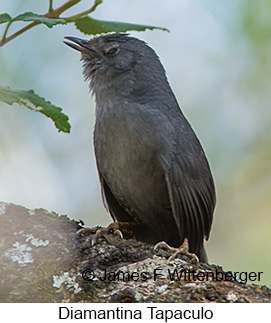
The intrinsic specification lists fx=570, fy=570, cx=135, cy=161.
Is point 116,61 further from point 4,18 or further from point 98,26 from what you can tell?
point 4,18

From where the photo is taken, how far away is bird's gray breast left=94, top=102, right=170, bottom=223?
3.39 meters

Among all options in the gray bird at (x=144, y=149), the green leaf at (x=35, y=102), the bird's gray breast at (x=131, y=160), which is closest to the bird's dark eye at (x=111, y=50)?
the gray bird at (x=144, y=149)

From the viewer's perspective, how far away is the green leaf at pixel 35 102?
6.57ft

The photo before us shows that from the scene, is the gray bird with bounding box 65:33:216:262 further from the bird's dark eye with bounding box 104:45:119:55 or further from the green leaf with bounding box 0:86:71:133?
the green leaf with bounding box 0:86:71:133

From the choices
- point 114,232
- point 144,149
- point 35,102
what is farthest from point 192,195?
point 35,102

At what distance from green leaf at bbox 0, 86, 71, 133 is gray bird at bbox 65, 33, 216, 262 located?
1.13m

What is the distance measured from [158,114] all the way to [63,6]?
4.25 feet

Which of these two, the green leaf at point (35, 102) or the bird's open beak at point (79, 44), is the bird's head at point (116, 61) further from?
the green leaf at point (35, 102)

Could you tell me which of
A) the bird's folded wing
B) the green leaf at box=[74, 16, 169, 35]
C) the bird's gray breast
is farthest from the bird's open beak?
the green leaf at box=[74, 16, 169, 35]

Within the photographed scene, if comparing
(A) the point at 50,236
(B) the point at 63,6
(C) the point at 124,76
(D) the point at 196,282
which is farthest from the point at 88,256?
(C) the point at 124,76

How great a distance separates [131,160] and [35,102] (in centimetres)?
136

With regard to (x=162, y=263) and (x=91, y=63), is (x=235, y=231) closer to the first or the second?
(x=162, y=263)

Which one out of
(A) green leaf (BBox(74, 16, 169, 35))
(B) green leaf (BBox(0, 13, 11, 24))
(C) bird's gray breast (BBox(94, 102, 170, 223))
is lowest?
(B) green leaf (BBox(0, 13, 11, 24))

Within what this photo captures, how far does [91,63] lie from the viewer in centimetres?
370
